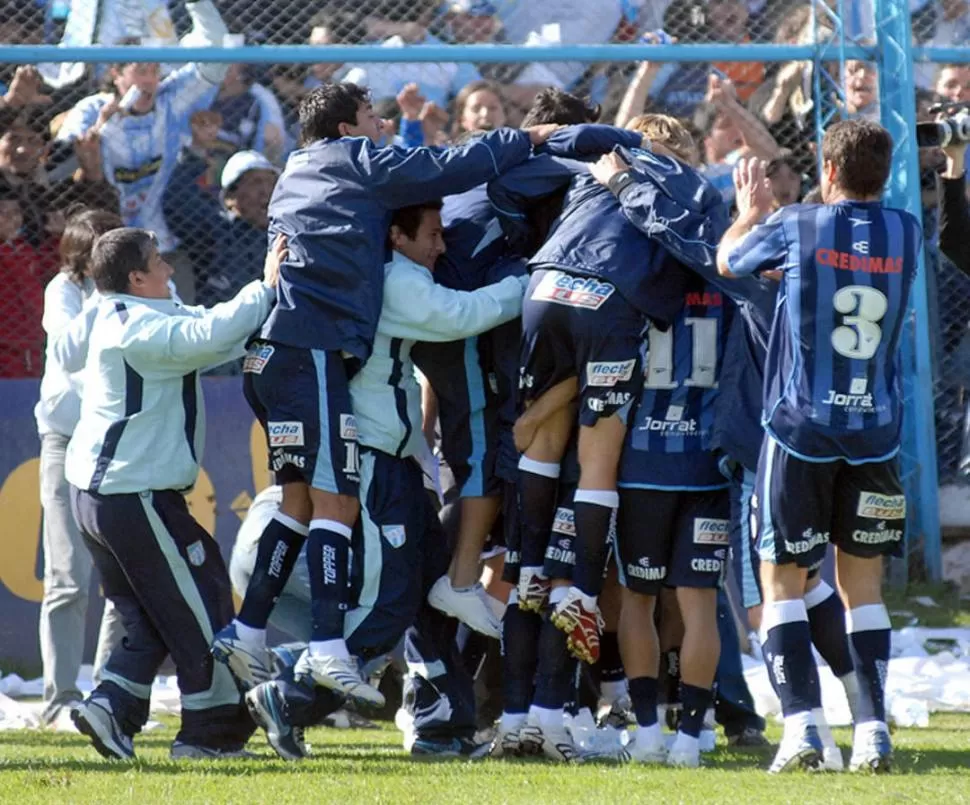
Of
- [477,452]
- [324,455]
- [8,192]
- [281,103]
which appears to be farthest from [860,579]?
[8,192]

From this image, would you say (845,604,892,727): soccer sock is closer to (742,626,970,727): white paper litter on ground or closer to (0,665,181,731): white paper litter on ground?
(742,626,970,727): white paper litter on ground

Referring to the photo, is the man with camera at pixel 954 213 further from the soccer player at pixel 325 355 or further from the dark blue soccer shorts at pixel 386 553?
the dark blue soccer shorts at pixel 386 553

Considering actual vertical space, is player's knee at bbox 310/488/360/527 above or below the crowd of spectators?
below

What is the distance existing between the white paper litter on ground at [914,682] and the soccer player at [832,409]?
1796 mm

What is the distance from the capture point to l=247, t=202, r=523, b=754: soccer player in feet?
20.2

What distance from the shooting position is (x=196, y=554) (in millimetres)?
6234

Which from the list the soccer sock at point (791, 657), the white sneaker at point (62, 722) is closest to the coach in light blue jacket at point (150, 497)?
the white sneaker at point (62, 722)

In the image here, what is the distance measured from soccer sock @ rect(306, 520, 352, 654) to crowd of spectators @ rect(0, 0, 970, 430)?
3.57 metres

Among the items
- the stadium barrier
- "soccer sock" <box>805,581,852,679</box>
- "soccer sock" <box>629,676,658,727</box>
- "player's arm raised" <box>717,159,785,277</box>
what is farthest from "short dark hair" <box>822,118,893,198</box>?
the stadium barrier

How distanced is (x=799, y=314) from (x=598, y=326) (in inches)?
30.7

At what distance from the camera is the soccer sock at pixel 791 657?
5.68 metres

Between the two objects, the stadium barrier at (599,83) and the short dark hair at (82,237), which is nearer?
the short dark hair at (82,237)

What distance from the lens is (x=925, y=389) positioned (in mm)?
9406

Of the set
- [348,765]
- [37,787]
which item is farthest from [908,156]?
[37,787]
